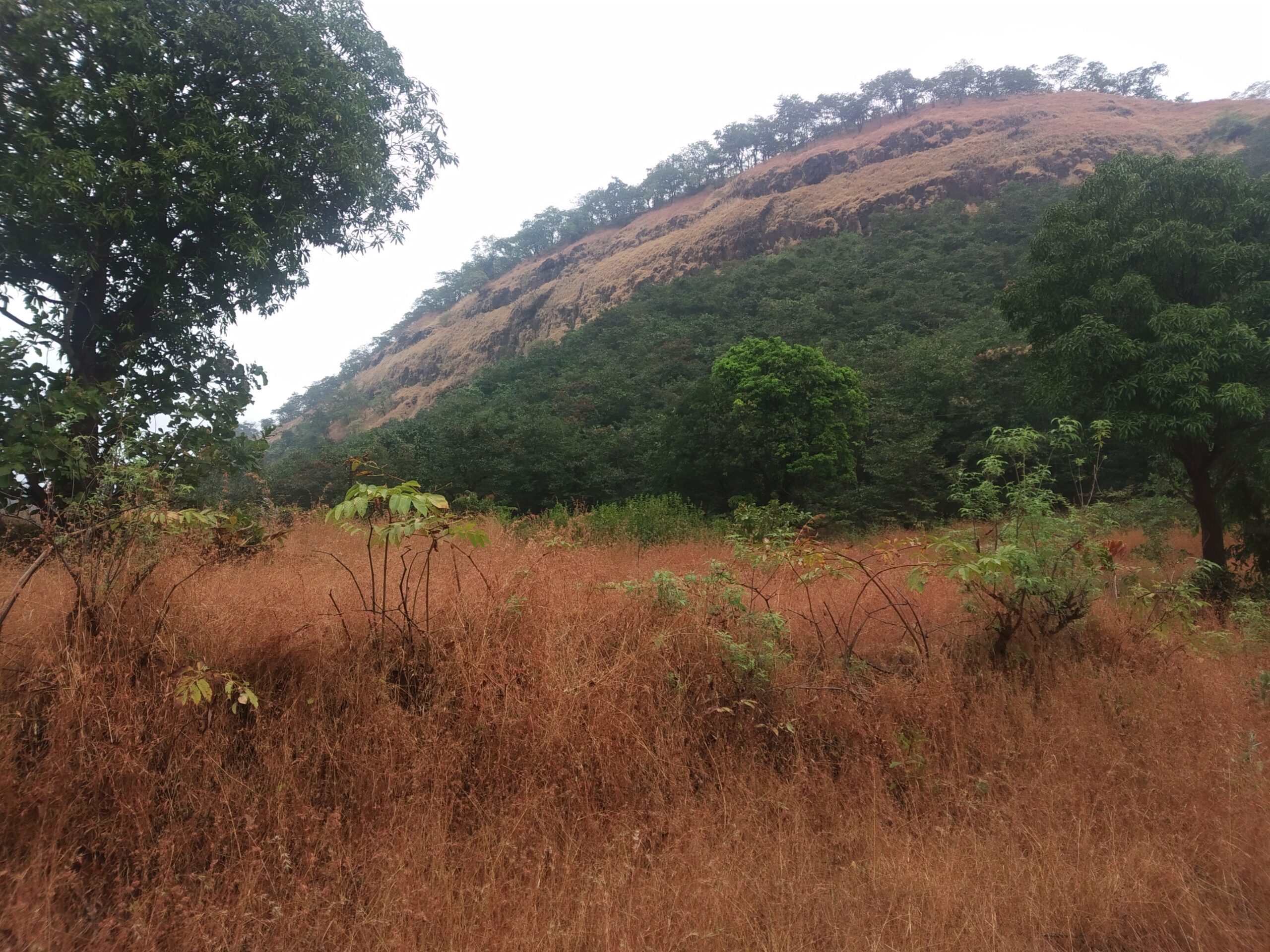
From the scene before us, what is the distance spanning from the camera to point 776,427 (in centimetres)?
1709

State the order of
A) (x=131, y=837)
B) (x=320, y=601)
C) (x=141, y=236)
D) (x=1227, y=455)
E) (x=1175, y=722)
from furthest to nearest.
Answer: (x=1227, y=455), (x=141, y=236), (x=320, y=601), (x=1175, y=722), (x=131, y=837)

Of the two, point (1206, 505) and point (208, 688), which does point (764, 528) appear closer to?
point (208, 688)

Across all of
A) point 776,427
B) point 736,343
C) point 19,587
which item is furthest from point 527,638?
point 736,343

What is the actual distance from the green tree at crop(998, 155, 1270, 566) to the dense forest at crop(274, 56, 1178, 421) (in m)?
60.2

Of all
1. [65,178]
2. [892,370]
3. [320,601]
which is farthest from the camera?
[892,370]

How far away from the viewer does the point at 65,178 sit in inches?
201

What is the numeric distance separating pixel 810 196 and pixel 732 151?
20071 mm

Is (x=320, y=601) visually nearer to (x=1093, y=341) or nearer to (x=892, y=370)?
(x=1093, y=341)

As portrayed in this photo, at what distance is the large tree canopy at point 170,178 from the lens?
16.9 feet

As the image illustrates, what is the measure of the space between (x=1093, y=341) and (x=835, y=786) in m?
8.08

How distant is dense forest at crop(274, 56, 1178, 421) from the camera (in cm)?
5659

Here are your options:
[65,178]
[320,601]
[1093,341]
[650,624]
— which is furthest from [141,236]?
[1093,341]

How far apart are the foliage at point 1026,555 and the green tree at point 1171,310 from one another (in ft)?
16.3

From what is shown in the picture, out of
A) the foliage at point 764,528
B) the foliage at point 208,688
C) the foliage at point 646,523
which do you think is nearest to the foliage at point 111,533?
the foliage at point 208,688
